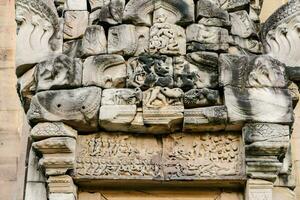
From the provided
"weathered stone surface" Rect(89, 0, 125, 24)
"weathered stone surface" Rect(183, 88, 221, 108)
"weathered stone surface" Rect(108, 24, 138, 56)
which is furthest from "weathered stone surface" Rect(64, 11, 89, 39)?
"weathered stone surface" Rect(183, 88, 221, 108)

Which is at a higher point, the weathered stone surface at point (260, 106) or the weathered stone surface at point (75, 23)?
the weathered stone surface at point (75, 23)

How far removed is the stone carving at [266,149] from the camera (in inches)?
258

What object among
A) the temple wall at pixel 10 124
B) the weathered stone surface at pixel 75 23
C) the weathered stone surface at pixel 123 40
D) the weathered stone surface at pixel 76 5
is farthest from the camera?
the temple wall at pixel 10 124

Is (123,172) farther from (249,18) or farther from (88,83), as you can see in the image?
(249,18)

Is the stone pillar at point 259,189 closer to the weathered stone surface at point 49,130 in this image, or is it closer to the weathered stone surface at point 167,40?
the weathered stone surface at point 167,40

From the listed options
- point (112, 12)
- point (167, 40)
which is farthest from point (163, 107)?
point (112, 12)

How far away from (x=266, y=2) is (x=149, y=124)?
347cm

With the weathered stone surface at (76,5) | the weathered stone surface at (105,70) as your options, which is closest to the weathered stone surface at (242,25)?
the weathered stone surface at (105,70)

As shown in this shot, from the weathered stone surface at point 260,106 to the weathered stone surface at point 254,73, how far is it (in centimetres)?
9

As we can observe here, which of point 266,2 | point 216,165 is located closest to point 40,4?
point 216,165

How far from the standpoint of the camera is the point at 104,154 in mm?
6844

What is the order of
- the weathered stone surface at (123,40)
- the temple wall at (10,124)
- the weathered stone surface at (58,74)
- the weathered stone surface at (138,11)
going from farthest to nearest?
the temple wall at (10,124) → the weathered stone surface at (138,11) → the weathered stone surface at (123,40) → the weathered stone surface at (58,74)

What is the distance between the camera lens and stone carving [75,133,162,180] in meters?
6.74

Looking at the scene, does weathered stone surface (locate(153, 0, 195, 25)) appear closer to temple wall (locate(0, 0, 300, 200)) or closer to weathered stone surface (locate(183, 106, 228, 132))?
weathered stone surface (locate(183, 106, 228, 132))
